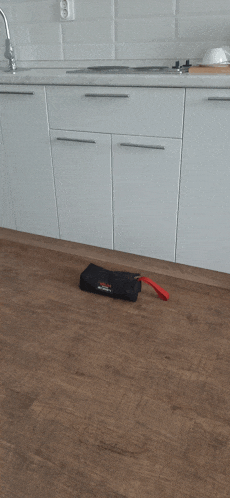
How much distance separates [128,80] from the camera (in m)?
1.70

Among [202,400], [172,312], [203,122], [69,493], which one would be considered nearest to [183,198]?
[203,122]

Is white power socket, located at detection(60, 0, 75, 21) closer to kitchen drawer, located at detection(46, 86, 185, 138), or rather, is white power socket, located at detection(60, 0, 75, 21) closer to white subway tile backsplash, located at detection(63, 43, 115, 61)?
white subway tile backsplash, located at detection(63, 43, 115, 61)

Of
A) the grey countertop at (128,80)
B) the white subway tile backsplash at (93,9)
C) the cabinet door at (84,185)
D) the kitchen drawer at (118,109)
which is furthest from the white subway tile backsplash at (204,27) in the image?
the cabinet door at (84,185)

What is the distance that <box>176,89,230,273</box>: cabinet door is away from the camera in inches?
63.2

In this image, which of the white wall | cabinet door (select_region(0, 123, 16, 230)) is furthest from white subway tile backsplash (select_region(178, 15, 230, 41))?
cabinet door (select_region(0, 123, 16, 230))

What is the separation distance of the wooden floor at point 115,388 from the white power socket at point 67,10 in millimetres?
1576

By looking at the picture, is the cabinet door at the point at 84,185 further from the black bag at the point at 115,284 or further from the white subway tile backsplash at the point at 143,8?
the white subway tile backsplash at the point at 143,8

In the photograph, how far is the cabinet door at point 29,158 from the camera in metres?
2.02

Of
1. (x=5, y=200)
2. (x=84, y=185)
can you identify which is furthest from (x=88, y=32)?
(x=5, y=200)

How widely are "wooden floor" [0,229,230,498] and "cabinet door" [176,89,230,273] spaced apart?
0.53 feet

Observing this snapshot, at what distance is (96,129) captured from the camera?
74.0 inches

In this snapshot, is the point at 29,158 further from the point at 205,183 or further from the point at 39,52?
the point at 205,183

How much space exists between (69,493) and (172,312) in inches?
33.9

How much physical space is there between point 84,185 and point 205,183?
646 mm
